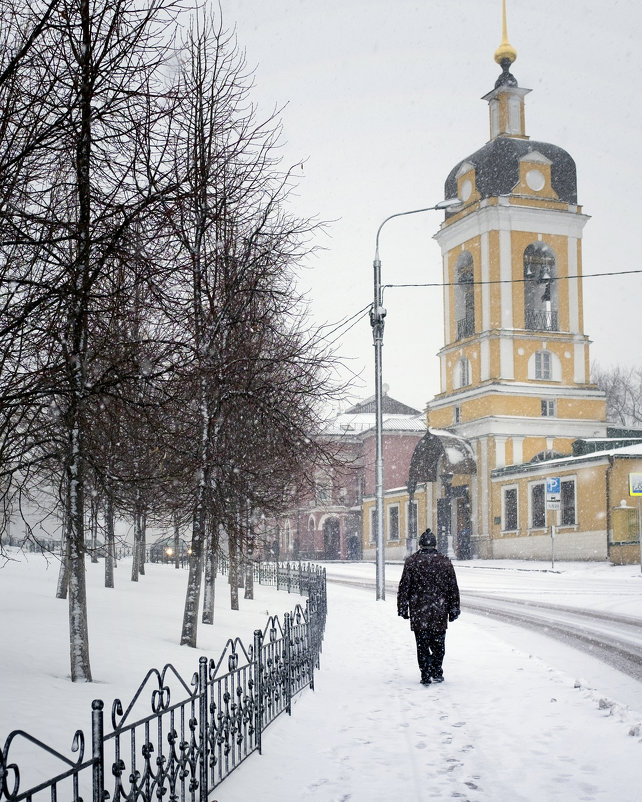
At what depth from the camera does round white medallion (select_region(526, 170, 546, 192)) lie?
156 ft

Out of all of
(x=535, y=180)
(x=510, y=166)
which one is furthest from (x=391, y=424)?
(x=510, y=166)

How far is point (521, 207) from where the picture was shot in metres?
46.6

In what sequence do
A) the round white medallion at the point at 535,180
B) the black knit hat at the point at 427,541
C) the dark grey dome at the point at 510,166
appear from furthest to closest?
the round white medallion at the point at 535,180 → the dark grey dome at the point at 510,166 → the black knit hat at the point at 427,541

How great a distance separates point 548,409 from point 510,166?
13121 mm

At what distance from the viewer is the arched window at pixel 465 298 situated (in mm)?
48938

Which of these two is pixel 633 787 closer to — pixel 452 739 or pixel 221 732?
pixel 452 739

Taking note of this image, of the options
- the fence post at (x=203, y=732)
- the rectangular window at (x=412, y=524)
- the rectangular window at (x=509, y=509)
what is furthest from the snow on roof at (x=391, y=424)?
the fence post at (x=203, y=732)

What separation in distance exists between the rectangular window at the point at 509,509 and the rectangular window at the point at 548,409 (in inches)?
252

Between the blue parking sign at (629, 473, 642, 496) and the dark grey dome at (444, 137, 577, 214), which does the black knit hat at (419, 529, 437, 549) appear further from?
the dark grey dome at (444, 137, 577, 214)

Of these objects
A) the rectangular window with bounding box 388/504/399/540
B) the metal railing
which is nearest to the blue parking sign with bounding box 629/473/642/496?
the metal railing

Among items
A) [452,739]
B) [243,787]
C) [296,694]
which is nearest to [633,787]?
[452,739]

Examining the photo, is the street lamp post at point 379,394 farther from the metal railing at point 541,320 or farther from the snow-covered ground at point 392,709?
the metal railing at point 541,320

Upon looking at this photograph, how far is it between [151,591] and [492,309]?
103 ft

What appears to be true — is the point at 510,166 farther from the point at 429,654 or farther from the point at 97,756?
the point at 97,756
